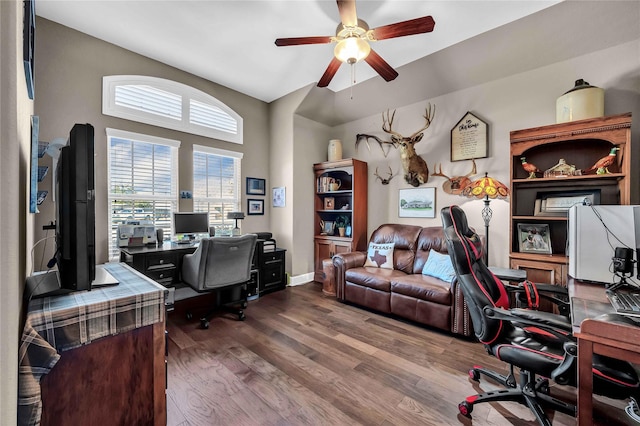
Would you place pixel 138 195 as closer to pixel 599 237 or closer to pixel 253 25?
pixel 253 25

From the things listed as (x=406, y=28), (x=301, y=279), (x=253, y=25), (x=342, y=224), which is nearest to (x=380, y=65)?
(x=406, y=28)

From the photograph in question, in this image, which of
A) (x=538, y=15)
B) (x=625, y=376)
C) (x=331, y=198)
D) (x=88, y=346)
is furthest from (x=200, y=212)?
(x=538, y=15)

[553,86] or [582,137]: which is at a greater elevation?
[553,86]

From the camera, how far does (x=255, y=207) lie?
456cm

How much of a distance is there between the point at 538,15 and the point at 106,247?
508cm

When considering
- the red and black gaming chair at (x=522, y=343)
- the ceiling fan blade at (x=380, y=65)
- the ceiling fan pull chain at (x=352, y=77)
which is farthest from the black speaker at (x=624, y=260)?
the ceiling fan pull chain at (x=352, y=77)

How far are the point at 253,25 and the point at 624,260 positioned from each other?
A: 362 cm

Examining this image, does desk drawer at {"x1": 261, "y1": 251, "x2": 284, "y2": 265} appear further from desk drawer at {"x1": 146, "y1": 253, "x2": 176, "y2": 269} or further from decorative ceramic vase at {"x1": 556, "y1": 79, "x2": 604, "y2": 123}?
decorative ceramic vase at {"x1": 556, "y1": 79, "x2": 604, "y2": 123}

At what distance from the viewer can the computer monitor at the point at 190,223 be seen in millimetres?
3484

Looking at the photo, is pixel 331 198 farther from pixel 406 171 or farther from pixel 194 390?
pixel 194 390

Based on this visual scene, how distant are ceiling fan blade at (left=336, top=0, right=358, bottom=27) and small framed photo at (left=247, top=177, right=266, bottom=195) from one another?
2.93m

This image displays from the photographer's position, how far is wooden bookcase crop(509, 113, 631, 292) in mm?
2316

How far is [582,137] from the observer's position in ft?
7.96

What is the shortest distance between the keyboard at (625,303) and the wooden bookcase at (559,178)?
3.74 feet
